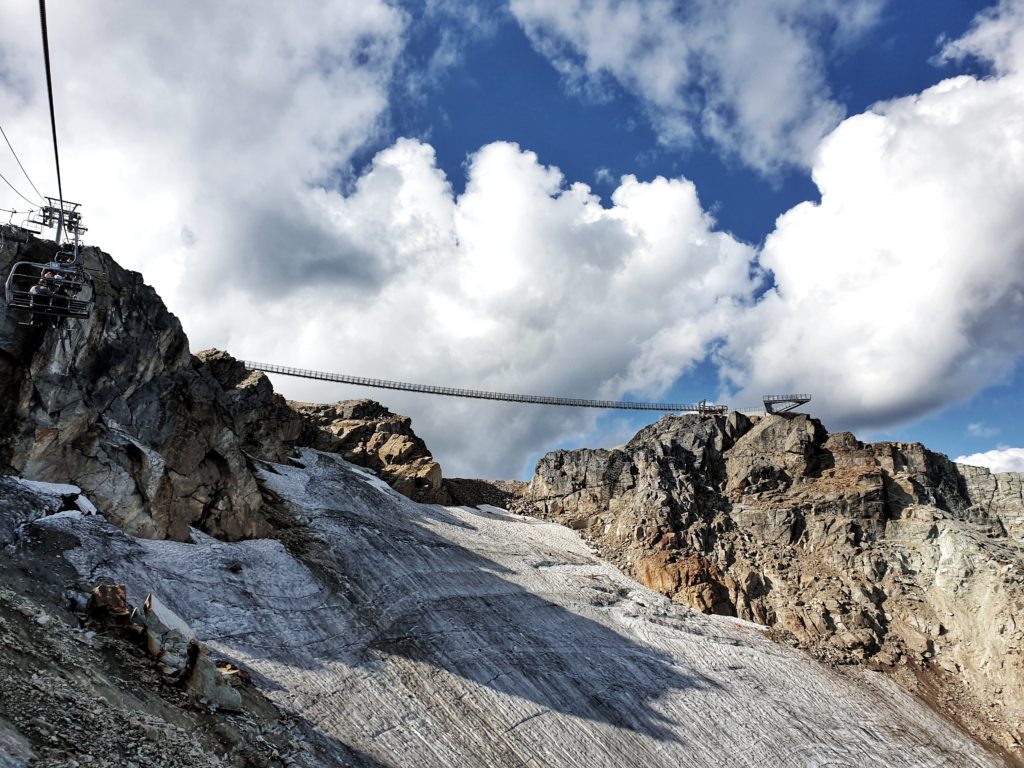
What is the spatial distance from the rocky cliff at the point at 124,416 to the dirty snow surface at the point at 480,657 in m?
3.28

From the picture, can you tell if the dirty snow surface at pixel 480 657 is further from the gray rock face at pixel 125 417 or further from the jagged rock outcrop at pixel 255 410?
the jagged rock outcrop at pixel 255 410

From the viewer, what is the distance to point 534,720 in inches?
1121

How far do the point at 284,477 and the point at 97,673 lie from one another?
104 feet

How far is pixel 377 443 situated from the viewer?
65250 millimetres

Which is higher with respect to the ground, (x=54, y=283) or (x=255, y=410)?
(x=255, y=410)

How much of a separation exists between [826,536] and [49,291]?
182 ft

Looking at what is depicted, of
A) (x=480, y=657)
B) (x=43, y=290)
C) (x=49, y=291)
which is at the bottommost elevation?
(x=480, y=657)

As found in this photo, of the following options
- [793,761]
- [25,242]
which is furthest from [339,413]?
[793,761]

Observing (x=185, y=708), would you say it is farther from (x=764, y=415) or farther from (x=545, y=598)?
(x=764, y=415)

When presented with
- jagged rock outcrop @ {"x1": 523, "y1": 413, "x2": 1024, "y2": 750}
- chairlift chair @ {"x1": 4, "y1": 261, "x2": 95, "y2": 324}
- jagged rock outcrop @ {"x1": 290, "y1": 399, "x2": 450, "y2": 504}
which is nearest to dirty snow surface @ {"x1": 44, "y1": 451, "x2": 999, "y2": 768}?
jagged rock outcrop @ {"x1": 523, "y1": 413, "x2": 1024, "y2": 750}

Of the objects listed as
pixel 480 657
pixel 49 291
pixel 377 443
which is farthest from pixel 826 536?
pixel 49 291

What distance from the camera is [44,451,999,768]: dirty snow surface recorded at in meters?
24.8

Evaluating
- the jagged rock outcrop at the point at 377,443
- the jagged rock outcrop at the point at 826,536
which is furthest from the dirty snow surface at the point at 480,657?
the jagged rock outcrop at the point at 377,443

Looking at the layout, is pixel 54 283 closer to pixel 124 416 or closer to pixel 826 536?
pixel 124 416
